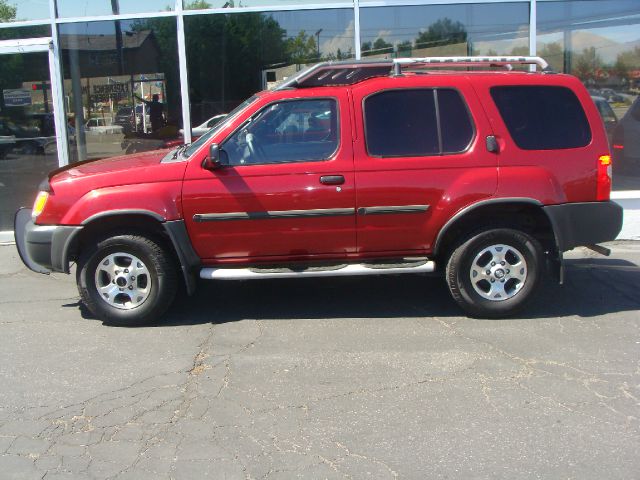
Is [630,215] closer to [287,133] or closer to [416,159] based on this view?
[416,159]

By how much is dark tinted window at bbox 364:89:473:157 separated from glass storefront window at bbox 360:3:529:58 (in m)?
4.03

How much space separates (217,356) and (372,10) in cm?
→ 602

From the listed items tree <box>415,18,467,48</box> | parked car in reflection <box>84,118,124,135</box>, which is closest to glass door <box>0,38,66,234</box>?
parked car in reflection <box>84,118,124,135</box>

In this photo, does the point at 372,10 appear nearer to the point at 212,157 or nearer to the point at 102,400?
the point at 212,157

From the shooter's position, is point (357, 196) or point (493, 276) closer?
point (357, 196)

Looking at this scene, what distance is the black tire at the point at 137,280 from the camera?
5.44m

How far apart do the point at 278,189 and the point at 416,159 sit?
45.5 inches

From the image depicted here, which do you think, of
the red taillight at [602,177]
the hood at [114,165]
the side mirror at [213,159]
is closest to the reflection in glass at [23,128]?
the hood at [114,165]

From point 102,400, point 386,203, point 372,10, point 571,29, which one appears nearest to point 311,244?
point 386,203

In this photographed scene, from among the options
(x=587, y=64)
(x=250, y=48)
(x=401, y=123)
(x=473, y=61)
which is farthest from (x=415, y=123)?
(x=587, y=64)

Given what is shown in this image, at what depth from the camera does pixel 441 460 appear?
3.49 meters

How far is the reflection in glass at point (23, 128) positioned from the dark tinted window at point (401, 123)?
19.1ft

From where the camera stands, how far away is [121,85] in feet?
31.1

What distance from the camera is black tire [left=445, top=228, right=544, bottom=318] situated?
5.49 metres
